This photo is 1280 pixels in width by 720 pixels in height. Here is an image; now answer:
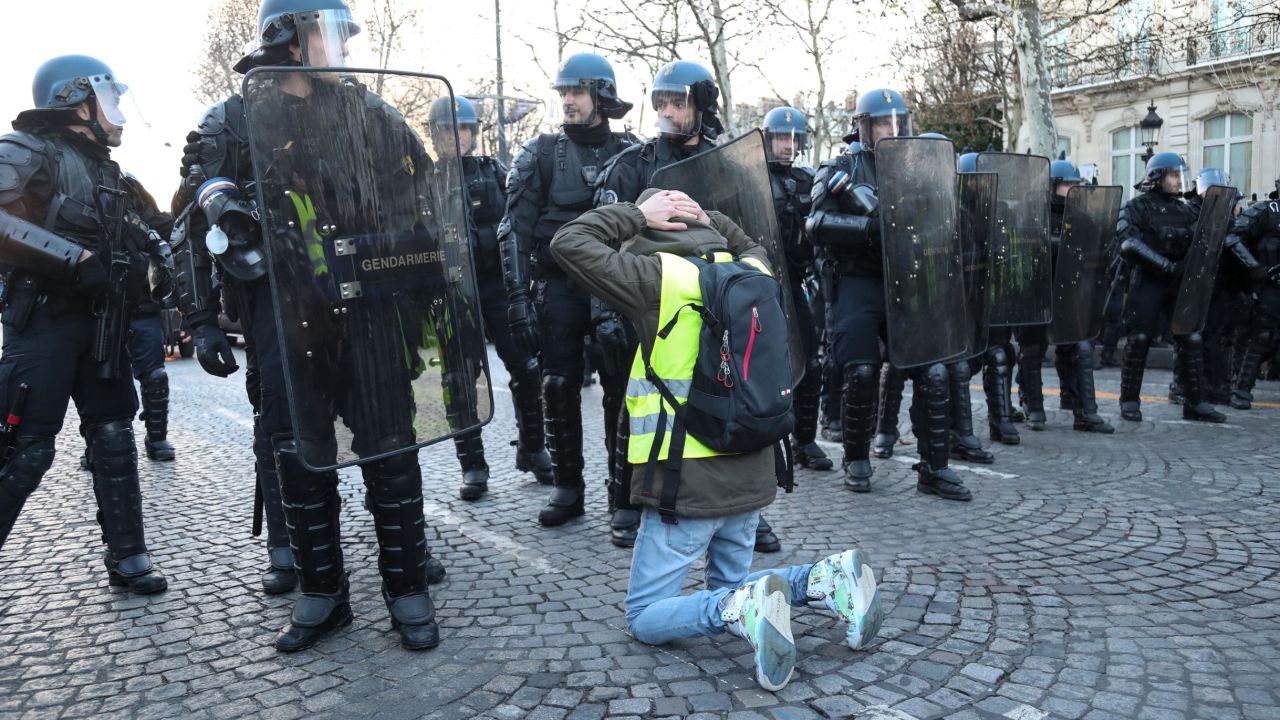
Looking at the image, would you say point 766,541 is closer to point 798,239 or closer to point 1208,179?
point 798,239

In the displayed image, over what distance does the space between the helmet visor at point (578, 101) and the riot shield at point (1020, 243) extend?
9.31 feet

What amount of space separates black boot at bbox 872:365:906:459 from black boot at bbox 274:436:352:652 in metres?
4.08

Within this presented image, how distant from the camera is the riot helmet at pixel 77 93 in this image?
3.92 meters

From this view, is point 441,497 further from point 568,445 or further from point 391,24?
point 391,24

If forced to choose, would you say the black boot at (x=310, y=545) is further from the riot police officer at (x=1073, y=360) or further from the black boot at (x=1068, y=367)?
the black boot at (x=1068, y=367)

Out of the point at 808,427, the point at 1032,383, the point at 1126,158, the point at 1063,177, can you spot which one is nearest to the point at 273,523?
the point at 808,427

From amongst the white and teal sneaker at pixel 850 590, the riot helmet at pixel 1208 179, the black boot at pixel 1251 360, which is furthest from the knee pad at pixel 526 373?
the black boot at pixel 1251 360

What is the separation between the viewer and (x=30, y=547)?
4.86 meters

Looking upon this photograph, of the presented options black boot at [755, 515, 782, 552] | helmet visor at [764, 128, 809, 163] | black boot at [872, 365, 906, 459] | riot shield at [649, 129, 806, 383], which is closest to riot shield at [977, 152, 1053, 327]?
black boot at [872, 365, 906, 459]

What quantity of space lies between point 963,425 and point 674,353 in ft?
13.3

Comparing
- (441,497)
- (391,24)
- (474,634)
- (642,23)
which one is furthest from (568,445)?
(391,24)

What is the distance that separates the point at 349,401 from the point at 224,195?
78 cm

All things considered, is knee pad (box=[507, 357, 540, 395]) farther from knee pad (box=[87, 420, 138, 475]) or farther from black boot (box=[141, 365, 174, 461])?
black boot (box=[141, 365, 174, 461])

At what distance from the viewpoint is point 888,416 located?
6.71 meters
